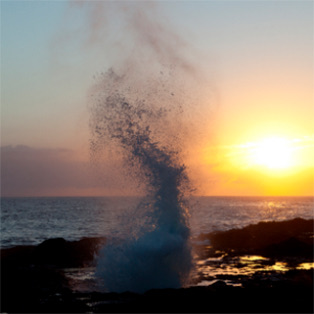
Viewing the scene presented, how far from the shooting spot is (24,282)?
16.0m

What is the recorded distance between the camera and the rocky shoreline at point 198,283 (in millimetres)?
11805

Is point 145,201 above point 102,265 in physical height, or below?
above

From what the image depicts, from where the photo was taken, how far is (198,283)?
51.7 feet

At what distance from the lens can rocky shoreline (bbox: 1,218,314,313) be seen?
11805 mm

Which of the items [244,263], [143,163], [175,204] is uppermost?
[143,163]

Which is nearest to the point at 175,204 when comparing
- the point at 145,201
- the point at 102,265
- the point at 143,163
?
the point at 145,201

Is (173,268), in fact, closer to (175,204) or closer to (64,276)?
(175,204)

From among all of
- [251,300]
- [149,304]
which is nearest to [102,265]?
[149,304]

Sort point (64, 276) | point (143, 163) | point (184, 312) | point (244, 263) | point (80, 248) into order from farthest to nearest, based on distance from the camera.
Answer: point (80, 248)
point (244, 263)
point (143, 163)
point (64, 276)
point (184, 312)

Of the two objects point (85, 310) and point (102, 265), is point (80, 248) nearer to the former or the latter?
point (102, 265)

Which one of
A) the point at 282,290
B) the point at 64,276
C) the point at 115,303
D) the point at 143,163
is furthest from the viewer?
the point at 143,163

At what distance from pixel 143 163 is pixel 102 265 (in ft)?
16.5

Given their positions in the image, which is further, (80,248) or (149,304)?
(80,248)

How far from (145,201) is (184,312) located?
737 centimetres
